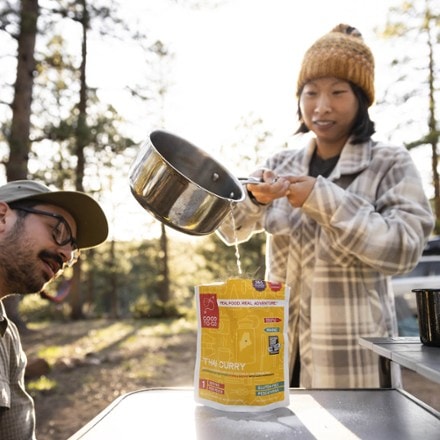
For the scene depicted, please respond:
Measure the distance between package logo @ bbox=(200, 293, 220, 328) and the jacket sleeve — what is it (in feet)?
1.57

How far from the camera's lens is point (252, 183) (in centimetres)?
141

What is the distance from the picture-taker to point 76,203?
154 centimetres

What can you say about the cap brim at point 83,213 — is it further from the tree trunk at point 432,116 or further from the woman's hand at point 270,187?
the tree trunk at point 432,116

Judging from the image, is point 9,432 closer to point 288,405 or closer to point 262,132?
point 288,405

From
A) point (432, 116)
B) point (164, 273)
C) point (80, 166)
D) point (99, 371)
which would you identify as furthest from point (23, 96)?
point (164, 273)

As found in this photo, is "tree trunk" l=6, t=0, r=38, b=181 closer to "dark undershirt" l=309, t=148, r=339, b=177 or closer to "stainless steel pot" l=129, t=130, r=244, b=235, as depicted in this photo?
"dark undershirt" l=309, t=148, r=339, b=177

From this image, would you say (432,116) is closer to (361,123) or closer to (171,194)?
(361,123)

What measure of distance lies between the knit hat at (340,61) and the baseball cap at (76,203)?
0.83 metres

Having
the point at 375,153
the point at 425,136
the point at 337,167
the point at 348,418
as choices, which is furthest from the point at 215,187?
the point at 425,136

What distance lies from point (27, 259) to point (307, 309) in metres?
0.86

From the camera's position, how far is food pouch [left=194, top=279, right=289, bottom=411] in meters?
1.00

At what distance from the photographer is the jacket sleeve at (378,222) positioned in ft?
4.47

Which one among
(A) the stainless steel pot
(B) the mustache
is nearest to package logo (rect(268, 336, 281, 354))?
(A) the stainless steel pot

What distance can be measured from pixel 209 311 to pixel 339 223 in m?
0.51
